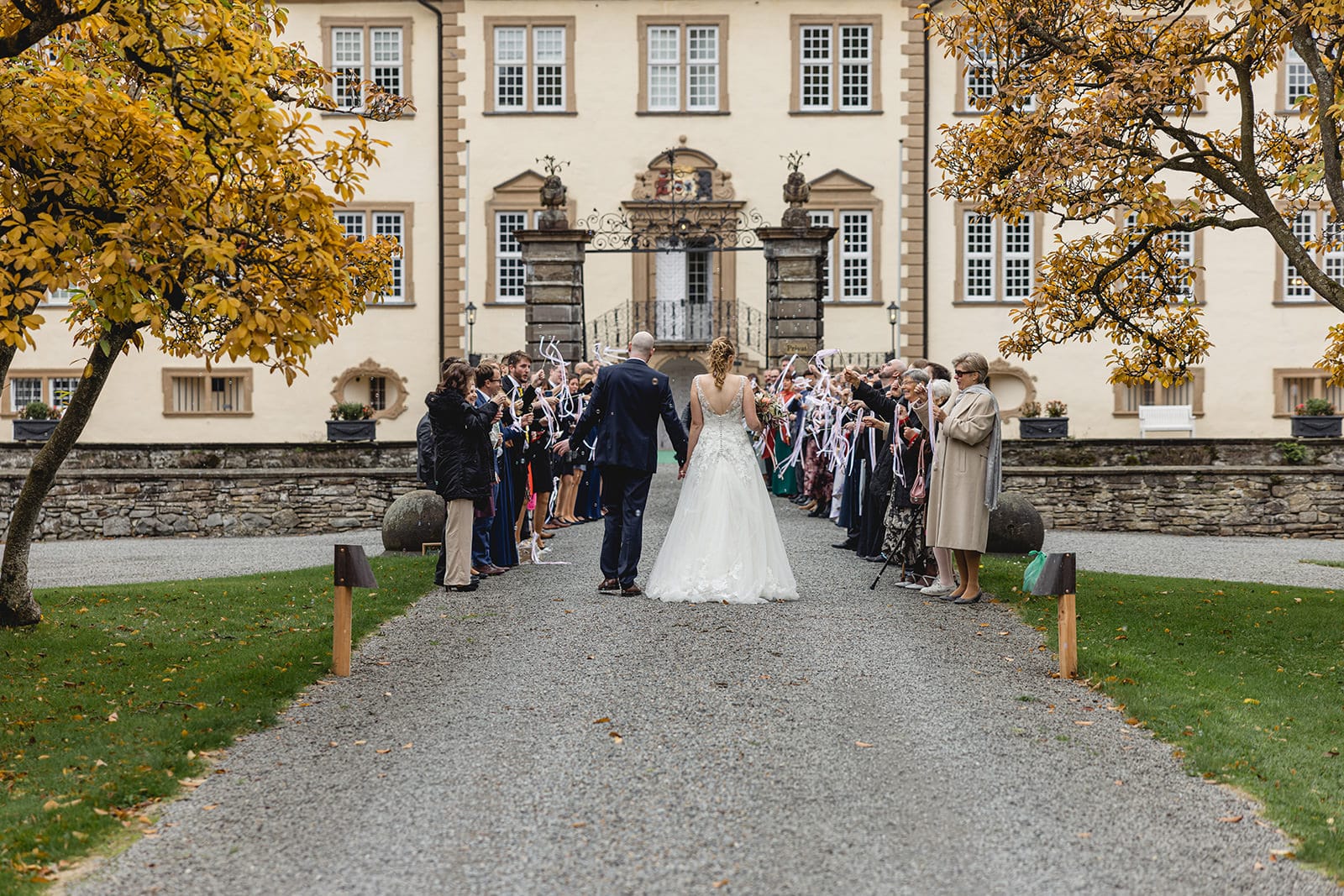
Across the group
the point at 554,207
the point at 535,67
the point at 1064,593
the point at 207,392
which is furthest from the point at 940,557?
the point at 207,392

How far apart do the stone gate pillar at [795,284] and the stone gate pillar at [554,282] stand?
3578mm

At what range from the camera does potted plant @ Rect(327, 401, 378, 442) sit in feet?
107

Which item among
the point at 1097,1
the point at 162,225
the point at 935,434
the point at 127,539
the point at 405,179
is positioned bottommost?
the point at 127,539

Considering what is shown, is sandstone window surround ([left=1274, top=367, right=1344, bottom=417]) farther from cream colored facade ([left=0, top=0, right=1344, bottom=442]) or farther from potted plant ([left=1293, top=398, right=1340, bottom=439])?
potted plant ([left=1293, top=398, right=1340, bottom=439])

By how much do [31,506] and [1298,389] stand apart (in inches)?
1230

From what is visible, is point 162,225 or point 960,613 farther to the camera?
point 960,613

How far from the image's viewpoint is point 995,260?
34812 mm

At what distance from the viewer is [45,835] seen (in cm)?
559

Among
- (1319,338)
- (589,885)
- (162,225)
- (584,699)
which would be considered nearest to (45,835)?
(589,885)

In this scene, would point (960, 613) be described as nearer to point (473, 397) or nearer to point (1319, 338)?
point (473, 397)

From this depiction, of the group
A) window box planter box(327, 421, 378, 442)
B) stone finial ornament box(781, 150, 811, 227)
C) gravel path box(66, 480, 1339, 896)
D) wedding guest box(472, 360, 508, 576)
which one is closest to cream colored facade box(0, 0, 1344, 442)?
window box planter box(327, 421, 378, 442)

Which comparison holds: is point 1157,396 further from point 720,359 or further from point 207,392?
point 720,359

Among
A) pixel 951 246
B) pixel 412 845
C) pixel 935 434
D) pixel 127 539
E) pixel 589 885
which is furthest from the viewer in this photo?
pixel 951 246

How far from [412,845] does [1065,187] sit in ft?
27.4
